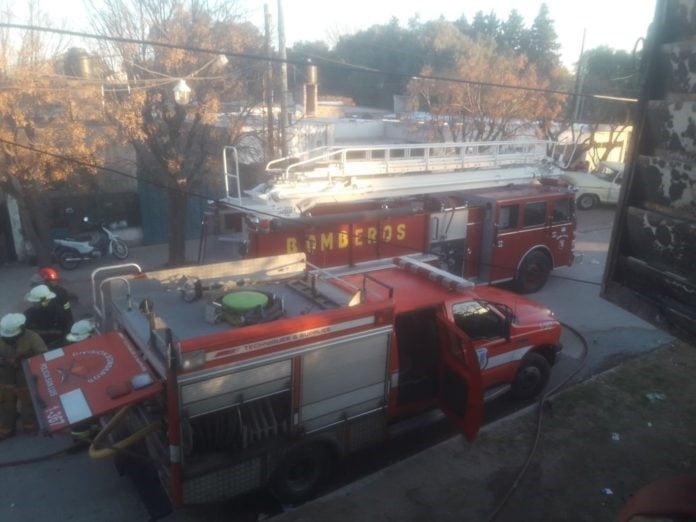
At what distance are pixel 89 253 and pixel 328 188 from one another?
690 cm

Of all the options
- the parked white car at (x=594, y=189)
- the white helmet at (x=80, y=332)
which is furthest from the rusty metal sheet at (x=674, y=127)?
the parked white car at (x=594, y=189)

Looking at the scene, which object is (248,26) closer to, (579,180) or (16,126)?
(16,126)

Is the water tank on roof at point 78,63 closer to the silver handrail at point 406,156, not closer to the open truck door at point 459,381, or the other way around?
the silver handrail at point 406,156

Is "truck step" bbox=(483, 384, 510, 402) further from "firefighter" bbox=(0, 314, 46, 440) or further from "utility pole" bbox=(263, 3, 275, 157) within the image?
"utility pole" bbox=(263, 3, 275, 157)

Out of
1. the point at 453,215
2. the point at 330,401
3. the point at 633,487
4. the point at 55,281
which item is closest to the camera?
the point at 330,401

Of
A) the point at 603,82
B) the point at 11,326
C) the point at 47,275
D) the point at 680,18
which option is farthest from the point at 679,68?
the point at 603,82

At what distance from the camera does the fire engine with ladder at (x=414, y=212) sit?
846 centimetres

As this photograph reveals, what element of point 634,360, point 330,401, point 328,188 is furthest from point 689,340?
point 328,188

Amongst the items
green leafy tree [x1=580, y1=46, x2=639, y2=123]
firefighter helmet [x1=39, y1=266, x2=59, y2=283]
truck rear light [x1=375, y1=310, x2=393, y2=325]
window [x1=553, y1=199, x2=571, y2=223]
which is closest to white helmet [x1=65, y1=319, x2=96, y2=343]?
firefighter helmet [x1=39, y1=266, x2=59, y2=283]

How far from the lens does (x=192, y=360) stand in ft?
13.7

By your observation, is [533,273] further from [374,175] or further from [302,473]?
[302,473]

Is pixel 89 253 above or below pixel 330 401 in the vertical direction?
below

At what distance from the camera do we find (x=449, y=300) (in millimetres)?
6168

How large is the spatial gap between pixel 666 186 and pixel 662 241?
32cm
